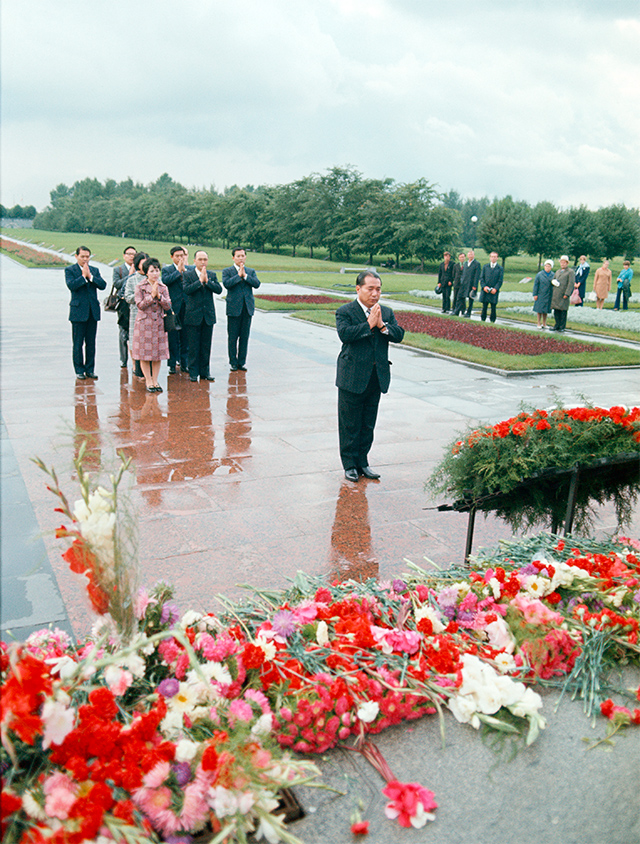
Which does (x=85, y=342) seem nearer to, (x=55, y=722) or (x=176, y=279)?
(x=176, y=279)

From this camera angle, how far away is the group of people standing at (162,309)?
9734 millimetres

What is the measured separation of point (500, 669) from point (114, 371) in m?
10.0

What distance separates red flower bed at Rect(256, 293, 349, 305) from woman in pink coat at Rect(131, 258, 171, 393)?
14239 mm

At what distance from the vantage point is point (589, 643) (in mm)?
3018

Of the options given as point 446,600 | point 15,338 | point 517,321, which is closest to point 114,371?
point 15,338

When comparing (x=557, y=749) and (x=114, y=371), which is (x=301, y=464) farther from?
(x=114, y=371)

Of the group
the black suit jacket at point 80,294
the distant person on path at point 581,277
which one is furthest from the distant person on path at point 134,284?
the distant person on path at point 581,277

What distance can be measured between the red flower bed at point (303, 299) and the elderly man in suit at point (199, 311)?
43.0 ft

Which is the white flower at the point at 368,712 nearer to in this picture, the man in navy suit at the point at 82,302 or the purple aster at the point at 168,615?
the purple aster at the point at 168,615

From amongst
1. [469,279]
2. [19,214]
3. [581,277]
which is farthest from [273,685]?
[19,214]

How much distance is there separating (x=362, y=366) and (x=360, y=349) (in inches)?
6.1

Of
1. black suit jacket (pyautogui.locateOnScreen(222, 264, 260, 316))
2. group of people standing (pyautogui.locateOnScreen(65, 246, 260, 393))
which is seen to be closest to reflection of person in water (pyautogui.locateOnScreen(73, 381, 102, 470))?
group of people standing (pyautogui.locateOnScreen(65, 246, 260, 393))

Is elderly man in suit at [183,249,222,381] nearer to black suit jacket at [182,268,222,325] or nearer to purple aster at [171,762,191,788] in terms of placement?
black suit jacket at [182,268,222,325]

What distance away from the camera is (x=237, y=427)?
8.41 m
